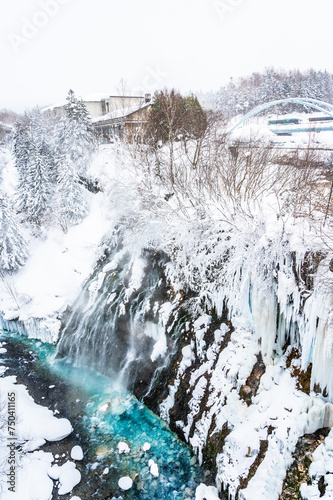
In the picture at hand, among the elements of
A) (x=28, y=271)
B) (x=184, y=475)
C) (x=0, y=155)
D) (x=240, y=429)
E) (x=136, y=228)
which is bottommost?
(x=184, y=475)

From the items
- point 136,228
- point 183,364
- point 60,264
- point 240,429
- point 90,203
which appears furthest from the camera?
point 90,203

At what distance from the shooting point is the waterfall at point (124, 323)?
11435mm

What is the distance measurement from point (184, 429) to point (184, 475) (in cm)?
123

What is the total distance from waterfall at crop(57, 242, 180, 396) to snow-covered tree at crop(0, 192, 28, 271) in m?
6.48

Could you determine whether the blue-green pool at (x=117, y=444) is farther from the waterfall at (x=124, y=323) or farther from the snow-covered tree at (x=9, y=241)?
the snow-covered tree at (x=9, y=241)

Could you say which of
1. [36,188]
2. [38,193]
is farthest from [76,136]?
[38,193]

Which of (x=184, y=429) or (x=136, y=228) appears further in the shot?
(x=136, y=228)

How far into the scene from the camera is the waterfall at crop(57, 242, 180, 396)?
1144 cm

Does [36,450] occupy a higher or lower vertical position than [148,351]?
lower

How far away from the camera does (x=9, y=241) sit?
19.0 m

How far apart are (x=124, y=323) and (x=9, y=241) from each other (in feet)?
37.2

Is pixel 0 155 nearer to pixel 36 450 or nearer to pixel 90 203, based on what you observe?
pixel 90 203

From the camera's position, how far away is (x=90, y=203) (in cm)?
2306

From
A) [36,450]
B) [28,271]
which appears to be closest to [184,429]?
[36,450]
